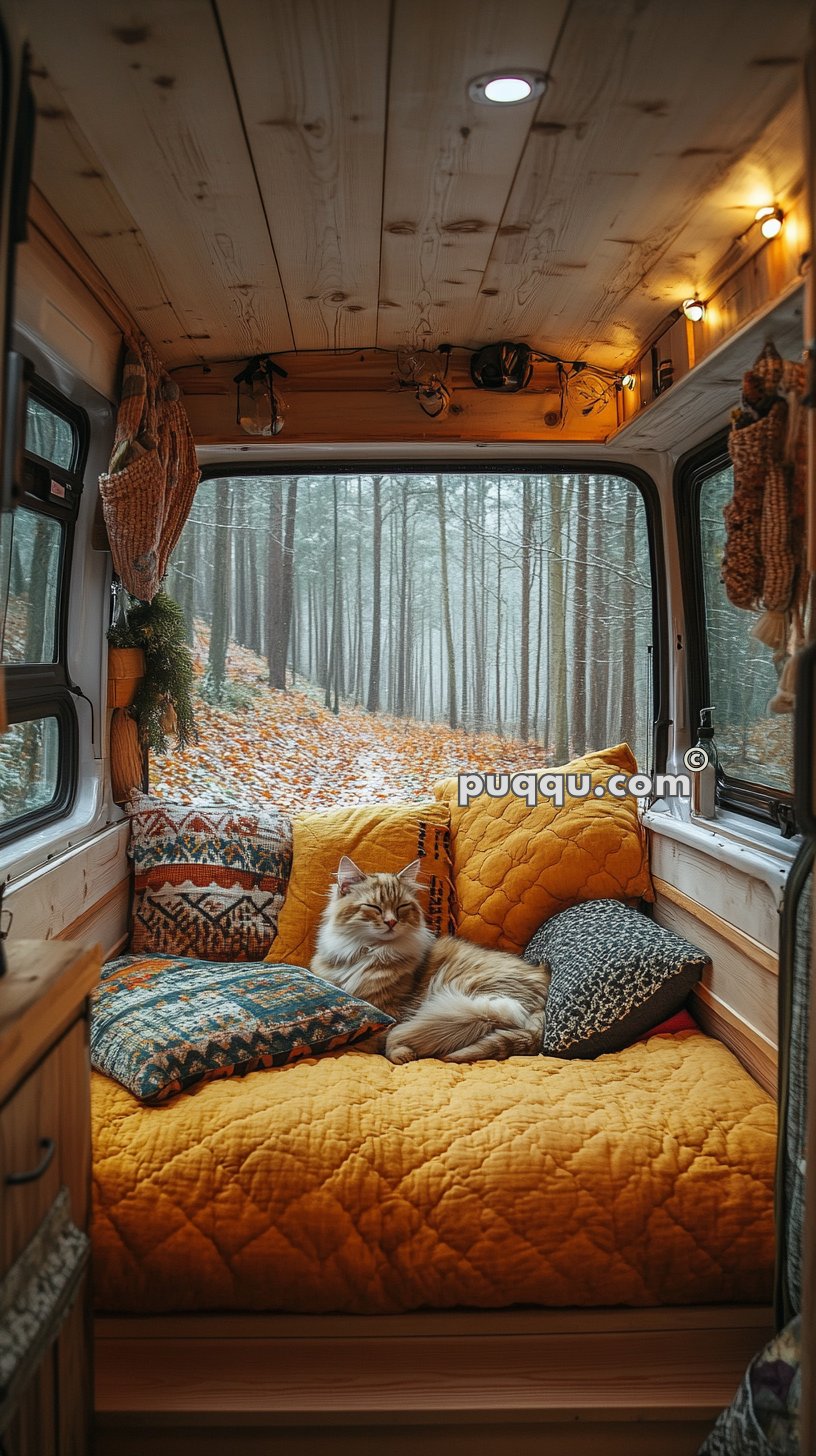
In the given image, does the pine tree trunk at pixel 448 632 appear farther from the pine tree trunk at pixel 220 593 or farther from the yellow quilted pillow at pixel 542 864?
the pine tree trunk at pixel 220 593

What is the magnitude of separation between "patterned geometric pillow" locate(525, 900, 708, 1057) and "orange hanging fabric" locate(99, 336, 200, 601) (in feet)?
5.09

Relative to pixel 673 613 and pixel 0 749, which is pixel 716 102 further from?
pixel 0 749

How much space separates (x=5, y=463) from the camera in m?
1.13

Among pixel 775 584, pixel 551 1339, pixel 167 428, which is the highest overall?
pixel 167 428

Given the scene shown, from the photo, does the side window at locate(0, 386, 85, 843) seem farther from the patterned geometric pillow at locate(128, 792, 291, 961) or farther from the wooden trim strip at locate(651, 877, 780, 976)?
the wooden trim strip at locate(651, 877, 780, 976)

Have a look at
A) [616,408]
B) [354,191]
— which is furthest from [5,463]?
[616,408]

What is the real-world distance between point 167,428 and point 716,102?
163 cm

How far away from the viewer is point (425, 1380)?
1.65m

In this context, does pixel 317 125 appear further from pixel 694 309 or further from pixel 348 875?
pixel 348 875

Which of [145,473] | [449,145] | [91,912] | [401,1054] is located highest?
[449,145]

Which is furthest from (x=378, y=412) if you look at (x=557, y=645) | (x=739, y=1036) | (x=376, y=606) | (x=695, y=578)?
(x=739, y=1036)

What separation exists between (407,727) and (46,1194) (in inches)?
88.1

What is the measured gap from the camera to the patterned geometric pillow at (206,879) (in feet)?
9.20
